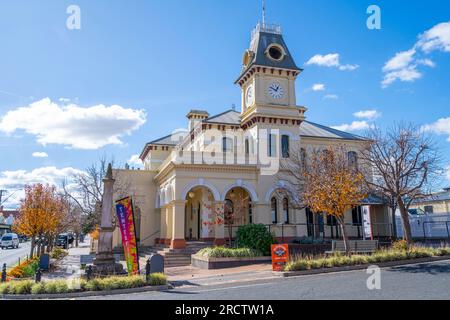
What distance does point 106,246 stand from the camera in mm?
16078

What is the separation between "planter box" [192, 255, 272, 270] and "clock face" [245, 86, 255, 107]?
12903 mm

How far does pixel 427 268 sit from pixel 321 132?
755 inches

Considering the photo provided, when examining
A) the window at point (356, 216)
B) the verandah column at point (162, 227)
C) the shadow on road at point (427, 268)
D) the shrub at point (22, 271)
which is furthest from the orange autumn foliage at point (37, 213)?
the window at point (356, 216)

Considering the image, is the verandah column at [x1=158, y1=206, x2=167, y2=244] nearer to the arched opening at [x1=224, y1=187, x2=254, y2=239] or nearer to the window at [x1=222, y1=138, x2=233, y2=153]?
the arched opening at [x1=224, y1=187, x2=254, y2=239]

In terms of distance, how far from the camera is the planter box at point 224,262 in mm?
18406

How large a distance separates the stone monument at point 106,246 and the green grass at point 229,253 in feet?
15.2

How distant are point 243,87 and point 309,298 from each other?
73.4 feet

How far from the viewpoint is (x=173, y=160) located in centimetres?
2438

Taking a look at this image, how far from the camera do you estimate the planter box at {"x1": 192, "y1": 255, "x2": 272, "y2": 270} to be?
1841 centimetres

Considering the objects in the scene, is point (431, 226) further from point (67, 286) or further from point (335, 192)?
point (67, 286)

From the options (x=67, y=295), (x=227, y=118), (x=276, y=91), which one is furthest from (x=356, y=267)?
(x=227, y=118)

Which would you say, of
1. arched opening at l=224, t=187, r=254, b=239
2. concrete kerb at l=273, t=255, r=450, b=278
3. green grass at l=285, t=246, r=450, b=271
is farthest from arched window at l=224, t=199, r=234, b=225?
concrete kerb at l=273, t=255, r=450, b=278

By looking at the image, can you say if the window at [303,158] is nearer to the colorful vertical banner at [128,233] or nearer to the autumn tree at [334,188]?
the autumn tree at [334,188]
